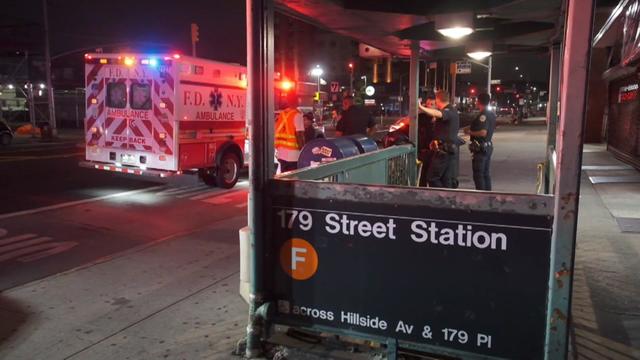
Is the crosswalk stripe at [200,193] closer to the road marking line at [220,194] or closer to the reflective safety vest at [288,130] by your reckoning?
the road marking line at [220,194]

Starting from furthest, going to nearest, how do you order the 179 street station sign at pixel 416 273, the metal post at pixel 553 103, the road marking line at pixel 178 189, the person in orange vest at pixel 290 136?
the road marking line at pixel 178 189 → the person in orange vest at pixel 290 136 → the metal post at pixel 553 103 → the 179 street station sign at pixel 416 273

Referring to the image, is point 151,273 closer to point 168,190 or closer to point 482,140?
point 482,140

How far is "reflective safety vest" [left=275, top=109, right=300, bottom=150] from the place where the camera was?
9398 mm

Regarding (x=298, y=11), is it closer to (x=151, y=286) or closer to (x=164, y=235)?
(x=151, y=286)

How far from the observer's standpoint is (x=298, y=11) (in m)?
4.90

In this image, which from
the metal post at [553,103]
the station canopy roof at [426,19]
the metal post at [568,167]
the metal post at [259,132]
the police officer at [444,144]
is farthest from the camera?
A: the police officer at [444,144]

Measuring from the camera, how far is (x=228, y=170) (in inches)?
496

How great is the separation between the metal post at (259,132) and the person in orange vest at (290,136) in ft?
18.0

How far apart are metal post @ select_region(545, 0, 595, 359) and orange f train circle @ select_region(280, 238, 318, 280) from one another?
4.87 ft

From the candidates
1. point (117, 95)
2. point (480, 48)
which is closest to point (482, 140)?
point (480, 48)

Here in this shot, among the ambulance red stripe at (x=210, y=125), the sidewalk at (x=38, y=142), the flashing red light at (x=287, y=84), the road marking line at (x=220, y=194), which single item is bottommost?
the road marking line at (x=220, y=194)

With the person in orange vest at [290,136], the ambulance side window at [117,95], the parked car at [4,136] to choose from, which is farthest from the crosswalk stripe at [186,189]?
the parked car at [4,136]

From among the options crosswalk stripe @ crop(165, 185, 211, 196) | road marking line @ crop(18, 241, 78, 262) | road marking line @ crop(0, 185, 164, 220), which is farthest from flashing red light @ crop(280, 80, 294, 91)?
road marking line @ crop(18, 241, 78, 262)

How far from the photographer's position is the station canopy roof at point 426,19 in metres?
5.07
